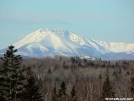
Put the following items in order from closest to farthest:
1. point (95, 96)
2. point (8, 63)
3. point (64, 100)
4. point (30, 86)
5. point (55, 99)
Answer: point (8, 63) < point (30, 86) < point (64, 100) < point (55, 99) < point (95, 96)

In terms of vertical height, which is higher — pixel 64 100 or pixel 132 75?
pixel 132 75

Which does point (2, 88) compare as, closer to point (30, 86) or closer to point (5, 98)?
point (5, 98)

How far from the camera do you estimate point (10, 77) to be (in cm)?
1752

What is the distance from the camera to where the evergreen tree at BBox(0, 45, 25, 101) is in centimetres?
1747

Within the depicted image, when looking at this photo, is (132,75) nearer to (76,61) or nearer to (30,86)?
(30,86)

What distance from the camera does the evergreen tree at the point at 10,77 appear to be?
17.5 meters

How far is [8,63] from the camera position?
1750 centimetres

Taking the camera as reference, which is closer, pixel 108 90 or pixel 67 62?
pixel 108 90

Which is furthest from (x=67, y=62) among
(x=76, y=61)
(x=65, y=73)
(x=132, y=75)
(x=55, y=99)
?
(x=132, y=75)

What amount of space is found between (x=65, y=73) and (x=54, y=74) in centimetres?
579

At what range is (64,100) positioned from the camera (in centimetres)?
4644

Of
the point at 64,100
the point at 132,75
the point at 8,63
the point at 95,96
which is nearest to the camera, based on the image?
the point at 8,63

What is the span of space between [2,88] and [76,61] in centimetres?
14673

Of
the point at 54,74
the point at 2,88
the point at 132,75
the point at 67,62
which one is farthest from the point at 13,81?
the point at 67,62
